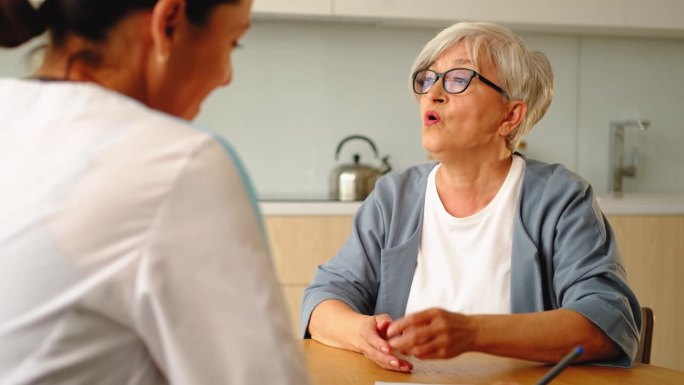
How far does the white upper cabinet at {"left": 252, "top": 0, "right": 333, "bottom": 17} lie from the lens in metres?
3.71

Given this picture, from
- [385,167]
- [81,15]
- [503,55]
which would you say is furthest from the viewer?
[385,167]

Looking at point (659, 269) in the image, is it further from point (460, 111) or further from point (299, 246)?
point (460, 111)

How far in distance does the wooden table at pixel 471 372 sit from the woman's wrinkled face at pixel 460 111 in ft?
1.73

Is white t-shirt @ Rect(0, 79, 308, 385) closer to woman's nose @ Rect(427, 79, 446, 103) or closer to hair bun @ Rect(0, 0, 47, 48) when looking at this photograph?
hair bun @ Rect(0, 0, 47, 48)

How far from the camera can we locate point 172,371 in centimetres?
71

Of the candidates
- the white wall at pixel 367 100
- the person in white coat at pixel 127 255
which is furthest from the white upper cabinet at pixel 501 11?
the person in white coat at pixel 127 255

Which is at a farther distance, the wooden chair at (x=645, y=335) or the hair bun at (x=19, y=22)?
the wooden chair at (x=645, y=335)

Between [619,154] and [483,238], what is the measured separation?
2746 mm

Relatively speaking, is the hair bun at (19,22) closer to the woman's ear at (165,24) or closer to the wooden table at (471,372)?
the woman's ear at (165,24)

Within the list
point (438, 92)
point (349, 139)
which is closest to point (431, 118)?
point (438, 92)

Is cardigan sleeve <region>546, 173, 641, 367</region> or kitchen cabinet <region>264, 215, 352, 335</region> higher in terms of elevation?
cardigan sleeve <region>546, 173, 641, 367</region>

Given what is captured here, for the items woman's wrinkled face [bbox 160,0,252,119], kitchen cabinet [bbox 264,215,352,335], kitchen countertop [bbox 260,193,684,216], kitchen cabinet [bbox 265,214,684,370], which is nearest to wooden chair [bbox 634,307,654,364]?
woman's wrinkled face [bbox 160,0,252,119]

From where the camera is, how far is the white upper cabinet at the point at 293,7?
146 inches

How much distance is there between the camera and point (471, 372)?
1.49 metres
